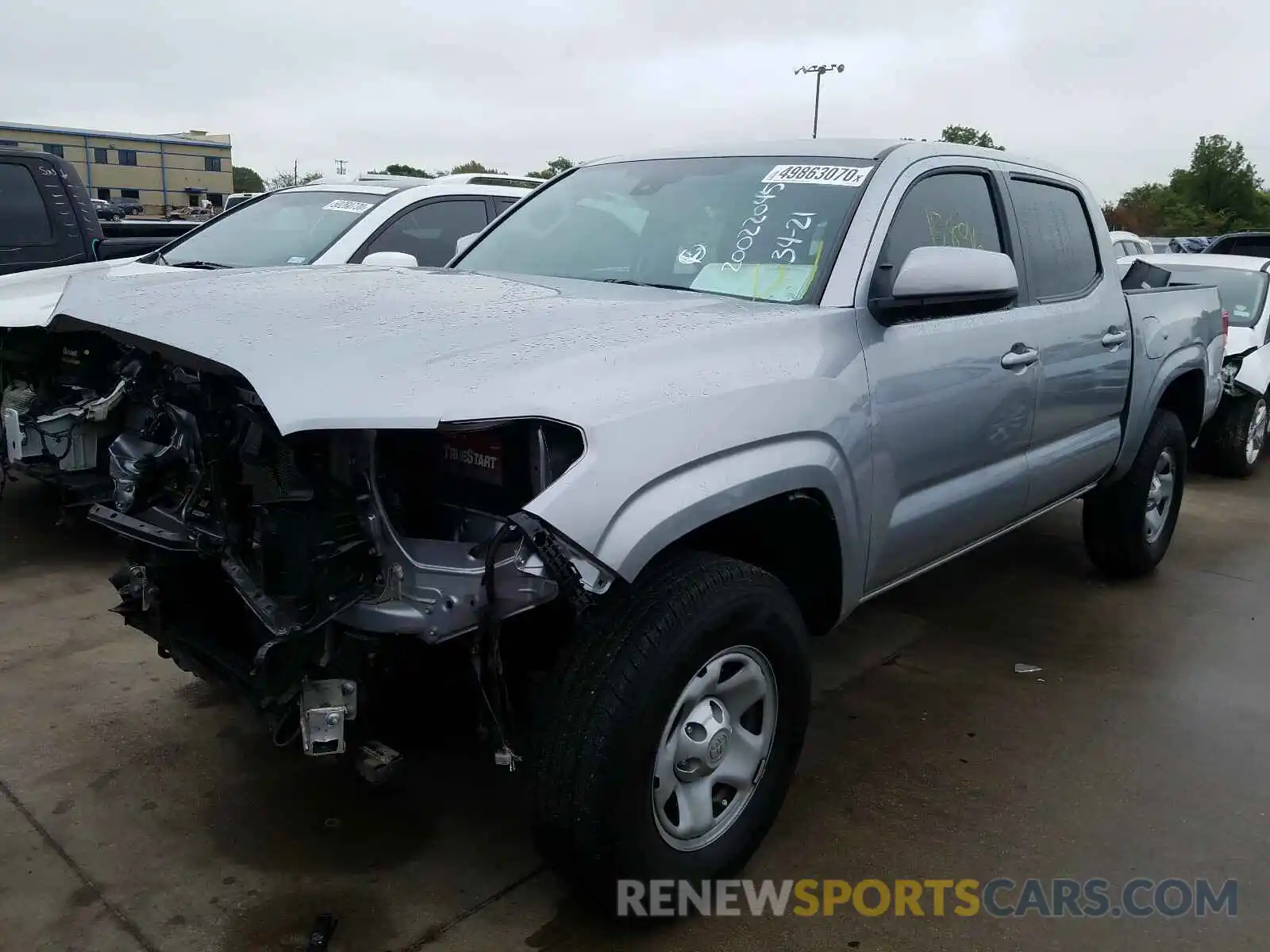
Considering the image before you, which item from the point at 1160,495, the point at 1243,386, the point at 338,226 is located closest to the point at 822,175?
the point at 1160,495

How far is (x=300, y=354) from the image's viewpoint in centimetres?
224

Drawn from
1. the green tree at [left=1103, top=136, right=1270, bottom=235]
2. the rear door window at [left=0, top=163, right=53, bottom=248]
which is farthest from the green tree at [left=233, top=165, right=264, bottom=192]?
the rear door window at [left=0, top=163, right=53, bottom=248]

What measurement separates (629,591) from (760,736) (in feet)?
2.05

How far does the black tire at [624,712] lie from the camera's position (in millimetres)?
2211

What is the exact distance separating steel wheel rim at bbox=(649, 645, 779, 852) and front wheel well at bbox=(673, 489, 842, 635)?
0.36 metres

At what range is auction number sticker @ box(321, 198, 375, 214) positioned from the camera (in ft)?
19.9

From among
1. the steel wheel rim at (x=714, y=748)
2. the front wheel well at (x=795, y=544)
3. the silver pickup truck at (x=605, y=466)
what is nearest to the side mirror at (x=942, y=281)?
the silver pickup truck at (x=605, y=466)

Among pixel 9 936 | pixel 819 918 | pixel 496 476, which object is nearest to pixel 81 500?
pixel 9 936

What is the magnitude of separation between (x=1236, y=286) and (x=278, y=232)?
7.53 meters

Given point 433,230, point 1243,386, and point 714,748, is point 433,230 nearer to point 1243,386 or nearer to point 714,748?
point 714,748

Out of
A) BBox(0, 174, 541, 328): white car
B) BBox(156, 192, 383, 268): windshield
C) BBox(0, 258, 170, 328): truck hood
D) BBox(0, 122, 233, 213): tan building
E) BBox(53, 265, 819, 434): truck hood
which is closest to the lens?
BBox(53, 265, 819, 434): truck hood

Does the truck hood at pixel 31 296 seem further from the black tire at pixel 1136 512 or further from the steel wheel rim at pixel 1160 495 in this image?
the steel wheel rim at pixel 1160 495

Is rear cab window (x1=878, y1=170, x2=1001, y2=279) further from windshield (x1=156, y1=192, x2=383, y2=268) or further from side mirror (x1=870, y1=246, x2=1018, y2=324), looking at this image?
windshield (x1=156, y1=192, x2=383, y2=268)

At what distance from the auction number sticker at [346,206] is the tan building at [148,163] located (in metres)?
40.2
